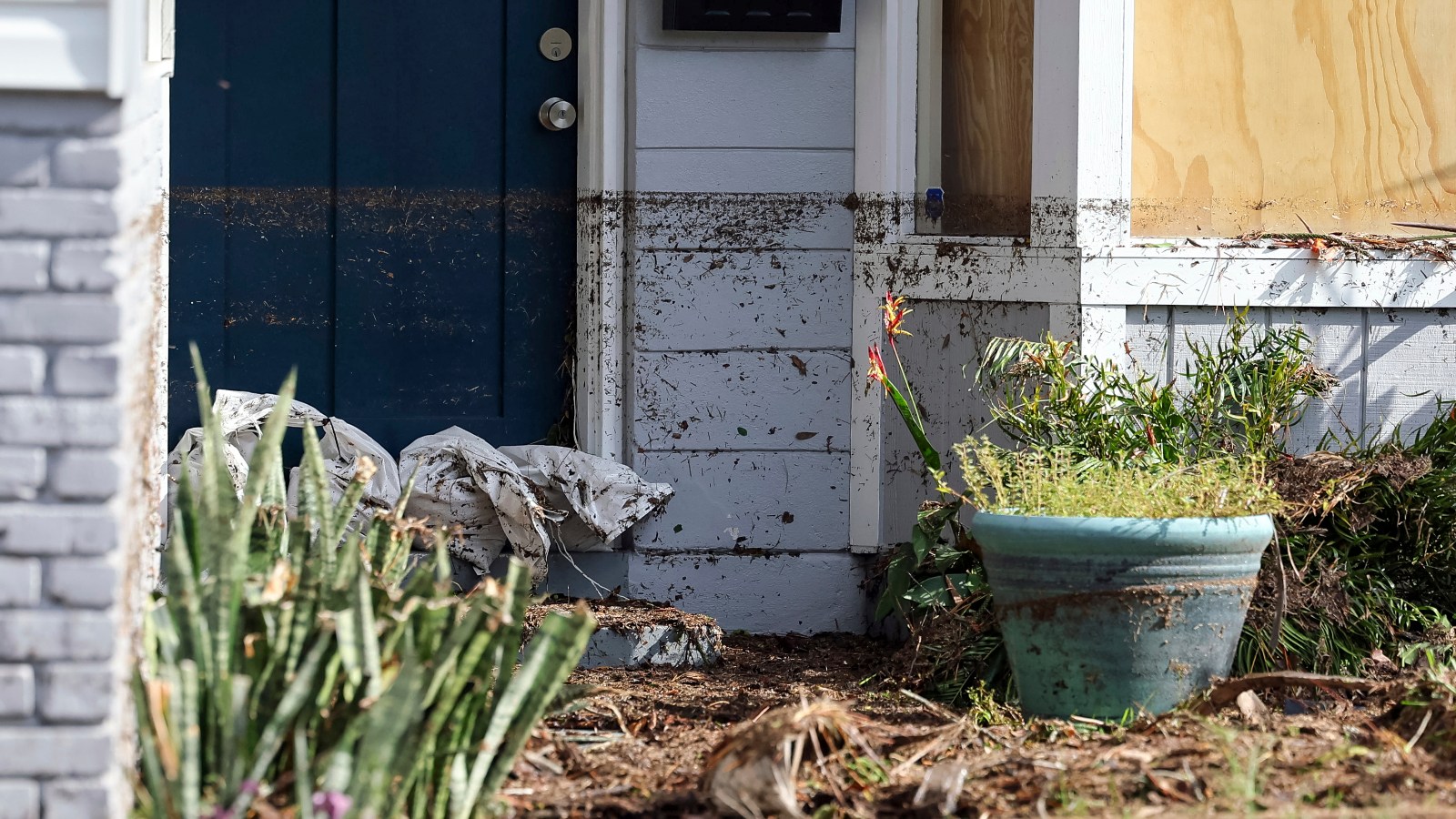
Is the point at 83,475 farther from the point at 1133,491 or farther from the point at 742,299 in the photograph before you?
the point at 742,299

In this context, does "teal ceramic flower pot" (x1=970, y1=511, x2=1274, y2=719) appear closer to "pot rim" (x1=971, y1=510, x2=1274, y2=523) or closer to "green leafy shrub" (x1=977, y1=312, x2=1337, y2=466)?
"pot rim" (x1=971, y1=510, x2=1274, y2=523)

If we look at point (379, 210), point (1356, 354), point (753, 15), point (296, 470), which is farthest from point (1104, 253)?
point (296, 470)

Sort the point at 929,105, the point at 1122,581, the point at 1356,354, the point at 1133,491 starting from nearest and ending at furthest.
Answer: the point at 1122,581, the point at 1133,491, the point at 1356,354, the point at 929,105

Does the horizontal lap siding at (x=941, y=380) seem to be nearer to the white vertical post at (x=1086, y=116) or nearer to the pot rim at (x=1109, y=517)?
the white vertical post at (x=1086, y=116)

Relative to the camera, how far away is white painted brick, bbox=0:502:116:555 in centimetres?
205

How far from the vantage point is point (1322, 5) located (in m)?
3.96

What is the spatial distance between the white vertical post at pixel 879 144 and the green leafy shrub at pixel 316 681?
7.02ft

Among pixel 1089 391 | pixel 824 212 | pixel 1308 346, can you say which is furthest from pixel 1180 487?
pixel 824 212

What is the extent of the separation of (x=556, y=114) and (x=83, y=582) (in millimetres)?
2540

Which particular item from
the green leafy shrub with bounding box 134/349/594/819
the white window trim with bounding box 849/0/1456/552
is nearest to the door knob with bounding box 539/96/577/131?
the white window trim with bounding box 849/0/1456/552

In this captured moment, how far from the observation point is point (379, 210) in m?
4.31

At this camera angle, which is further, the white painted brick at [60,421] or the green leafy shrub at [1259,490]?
the green leafy shrub at [1259,490]

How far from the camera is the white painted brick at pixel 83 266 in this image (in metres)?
2.05

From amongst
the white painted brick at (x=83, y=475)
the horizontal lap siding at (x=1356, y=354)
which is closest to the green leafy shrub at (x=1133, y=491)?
the horizontal lap siding at (x=1356, y=354)
